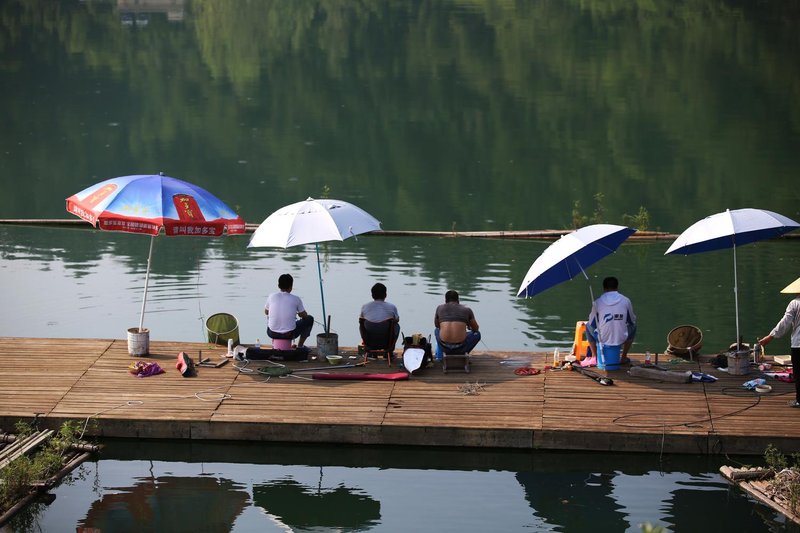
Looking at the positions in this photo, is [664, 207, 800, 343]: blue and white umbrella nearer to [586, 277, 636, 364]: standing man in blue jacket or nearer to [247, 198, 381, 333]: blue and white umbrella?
[586, 277, 636, 364]: standing man in blue jacket

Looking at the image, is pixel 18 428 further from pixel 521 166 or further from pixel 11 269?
pixel 521 166

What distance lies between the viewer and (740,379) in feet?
47.4

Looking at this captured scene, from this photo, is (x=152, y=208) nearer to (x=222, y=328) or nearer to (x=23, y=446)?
(x=222, y=328)

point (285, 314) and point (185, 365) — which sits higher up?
point (285, 314)

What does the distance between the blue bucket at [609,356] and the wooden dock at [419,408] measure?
97 millimetres

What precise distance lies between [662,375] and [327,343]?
156 inches

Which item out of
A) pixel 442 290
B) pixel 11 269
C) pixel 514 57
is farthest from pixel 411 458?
pixel 514 57

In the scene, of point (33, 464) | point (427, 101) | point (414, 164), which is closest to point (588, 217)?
point (414, 164)

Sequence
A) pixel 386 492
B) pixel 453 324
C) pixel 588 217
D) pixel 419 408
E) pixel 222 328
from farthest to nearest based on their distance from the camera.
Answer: pixel 588 217 → pixel 222 328 → pixel 453 324 → pixel 419 408 → pixel 386 492

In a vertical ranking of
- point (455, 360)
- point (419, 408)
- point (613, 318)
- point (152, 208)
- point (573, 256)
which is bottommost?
point (419, 408)

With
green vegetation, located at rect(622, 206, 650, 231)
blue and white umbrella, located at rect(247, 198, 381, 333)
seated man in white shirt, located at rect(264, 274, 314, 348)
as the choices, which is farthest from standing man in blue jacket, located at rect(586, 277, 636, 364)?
green vegetation, located at rect(622, 206, 650, 231)

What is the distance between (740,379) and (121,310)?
395 inches

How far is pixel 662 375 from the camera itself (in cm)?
1434

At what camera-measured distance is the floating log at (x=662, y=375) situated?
14.3m
